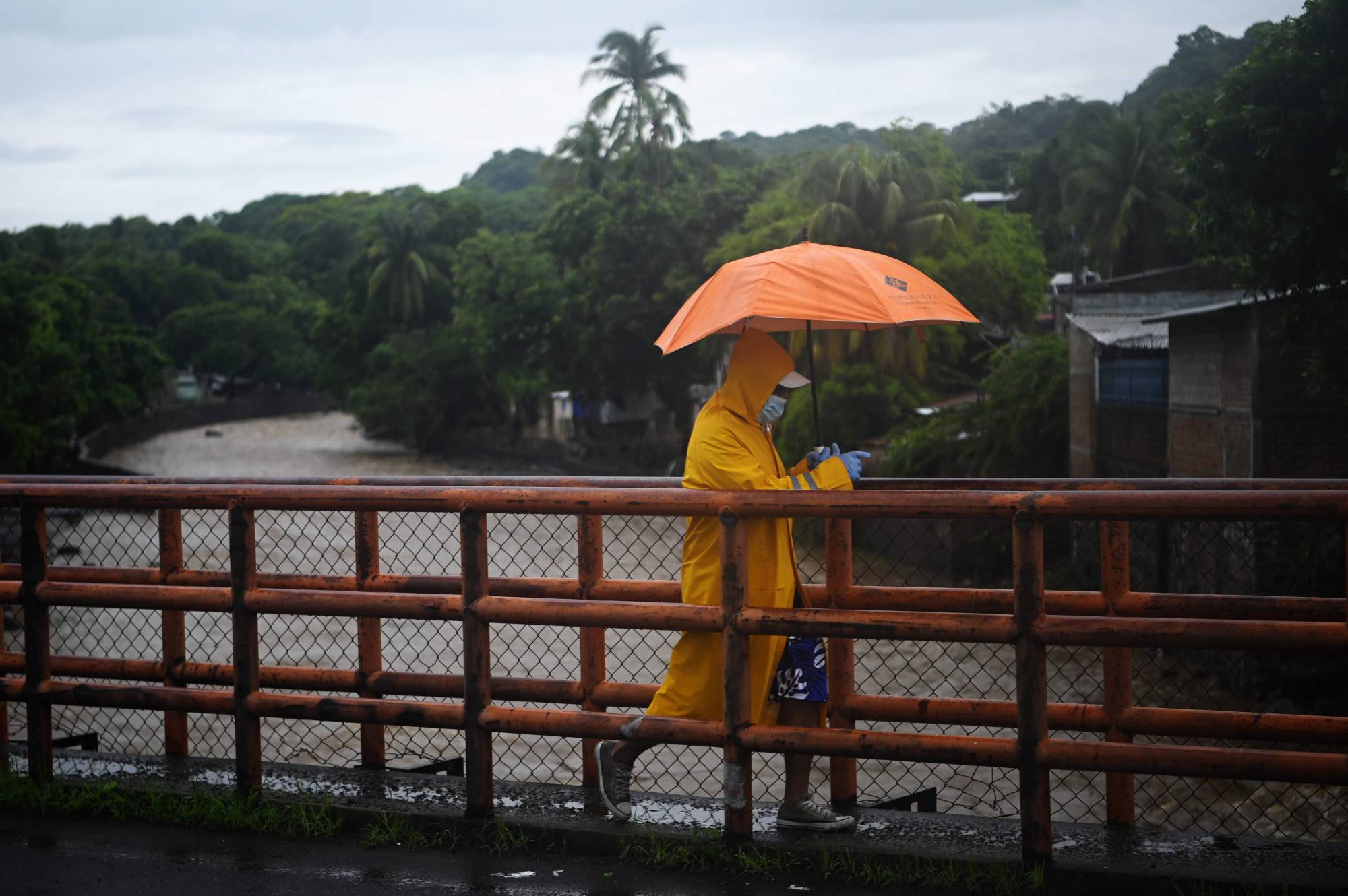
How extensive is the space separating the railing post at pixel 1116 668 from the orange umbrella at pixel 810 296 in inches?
36.3

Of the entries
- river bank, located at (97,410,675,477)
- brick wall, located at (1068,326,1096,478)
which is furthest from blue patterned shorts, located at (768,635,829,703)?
river bank, located at (97,410,675,477)

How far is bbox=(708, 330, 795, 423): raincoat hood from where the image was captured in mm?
4559

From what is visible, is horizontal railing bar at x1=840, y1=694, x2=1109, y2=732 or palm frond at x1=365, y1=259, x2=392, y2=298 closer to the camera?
horizontal railing bar at x1=840, y1=694, x2=1109, y2=732

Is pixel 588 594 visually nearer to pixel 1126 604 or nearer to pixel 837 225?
pixel 1126 604

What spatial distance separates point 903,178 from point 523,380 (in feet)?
71.7

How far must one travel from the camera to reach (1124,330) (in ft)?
64.0

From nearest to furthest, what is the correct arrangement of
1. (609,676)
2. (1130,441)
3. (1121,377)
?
(609,676), (1130,441), (1121,377)

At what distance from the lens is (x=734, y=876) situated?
172 inches

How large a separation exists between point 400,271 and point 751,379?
5961cm

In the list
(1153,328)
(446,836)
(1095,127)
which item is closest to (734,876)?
(446,836)

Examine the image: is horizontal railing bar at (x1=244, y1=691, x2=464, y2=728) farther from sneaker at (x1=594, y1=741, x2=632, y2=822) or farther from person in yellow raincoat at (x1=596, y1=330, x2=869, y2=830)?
person in yellow raincoat at (x1=596, y1=330, x2=869, y2=830)

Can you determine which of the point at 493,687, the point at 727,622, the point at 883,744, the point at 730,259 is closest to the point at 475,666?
the point at 493,687

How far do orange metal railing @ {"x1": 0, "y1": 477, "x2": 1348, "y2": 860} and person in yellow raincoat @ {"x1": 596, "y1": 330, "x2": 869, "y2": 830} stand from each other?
0.11m

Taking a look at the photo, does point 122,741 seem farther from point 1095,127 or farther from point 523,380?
point 1095,127
